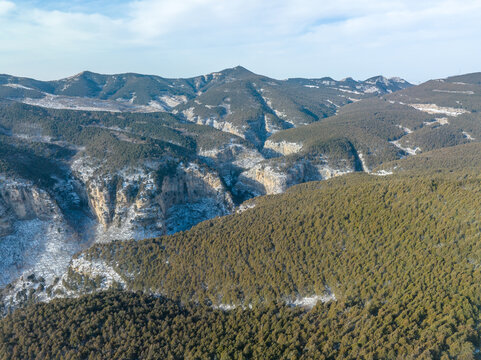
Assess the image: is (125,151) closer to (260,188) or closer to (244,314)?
(260,188)

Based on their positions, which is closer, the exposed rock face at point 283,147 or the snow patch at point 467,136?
the snow patch at point 467,136

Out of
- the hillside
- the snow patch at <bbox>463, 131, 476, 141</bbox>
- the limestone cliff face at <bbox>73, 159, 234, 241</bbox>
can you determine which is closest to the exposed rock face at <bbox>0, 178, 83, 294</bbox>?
the limestone cliff face at <bbox>73, 159, 234, 241</bbox>

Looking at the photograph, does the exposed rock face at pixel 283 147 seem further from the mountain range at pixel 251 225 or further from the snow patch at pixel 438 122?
the snow patch at pixel 438 122

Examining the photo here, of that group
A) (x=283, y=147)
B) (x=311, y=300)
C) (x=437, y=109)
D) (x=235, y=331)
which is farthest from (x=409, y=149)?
(x=235, y=331)

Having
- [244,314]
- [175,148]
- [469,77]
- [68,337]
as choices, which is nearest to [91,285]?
[68,337]

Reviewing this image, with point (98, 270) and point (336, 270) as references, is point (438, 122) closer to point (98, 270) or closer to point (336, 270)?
point (336, 270)

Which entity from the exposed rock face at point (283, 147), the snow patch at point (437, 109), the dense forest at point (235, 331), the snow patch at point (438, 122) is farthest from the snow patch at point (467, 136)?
the dense forest at point (235, 331)

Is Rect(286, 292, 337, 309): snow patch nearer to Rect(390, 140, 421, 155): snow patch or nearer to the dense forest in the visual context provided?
the dense forest

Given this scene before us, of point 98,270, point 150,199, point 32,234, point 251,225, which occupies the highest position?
point 251,225
